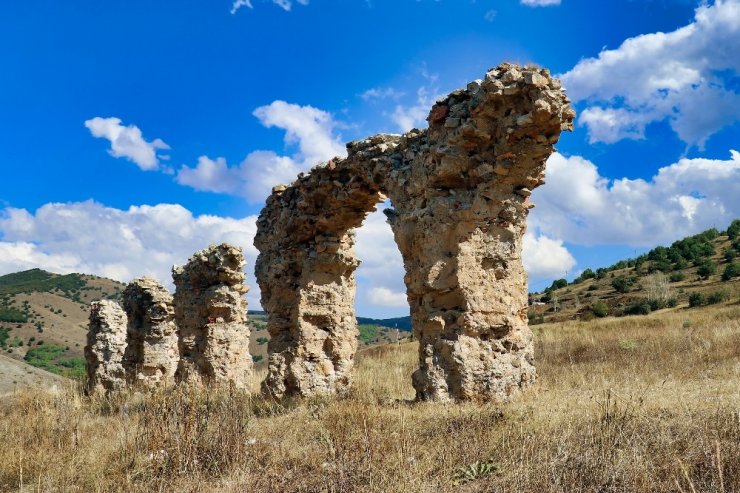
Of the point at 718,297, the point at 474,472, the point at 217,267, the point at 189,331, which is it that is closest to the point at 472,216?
the point at 474,472

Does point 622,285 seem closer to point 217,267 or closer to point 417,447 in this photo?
point 217,267

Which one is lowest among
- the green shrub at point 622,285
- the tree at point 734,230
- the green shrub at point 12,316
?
the green shrub at point 622,285

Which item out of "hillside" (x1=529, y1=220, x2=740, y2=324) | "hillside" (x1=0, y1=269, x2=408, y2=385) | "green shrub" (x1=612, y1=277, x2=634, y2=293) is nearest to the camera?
"hillside" (x1=529, y1=220, x2=740, y2=324)

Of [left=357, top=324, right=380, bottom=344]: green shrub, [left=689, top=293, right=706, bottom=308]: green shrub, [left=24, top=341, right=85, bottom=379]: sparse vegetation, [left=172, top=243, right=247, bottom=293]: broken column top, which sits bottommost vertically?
[left=24, top=341, right=85, bottom=379]: sparse vegetation

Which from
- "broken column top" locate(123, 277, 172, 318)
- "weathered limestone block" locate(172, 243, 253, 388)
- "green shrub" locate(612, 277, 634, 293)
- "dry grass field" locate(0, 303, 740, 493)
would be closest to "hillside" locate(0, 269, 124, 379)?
"broken column top" locate(123, 277, 172, 318)

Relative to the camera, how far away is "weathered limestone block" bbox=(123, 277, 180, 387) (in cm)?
1581

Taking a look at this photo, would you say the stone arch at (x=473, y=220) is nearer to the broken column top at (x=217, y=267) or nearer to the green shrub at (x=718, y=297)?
the broken column top at (x=217, y=267)

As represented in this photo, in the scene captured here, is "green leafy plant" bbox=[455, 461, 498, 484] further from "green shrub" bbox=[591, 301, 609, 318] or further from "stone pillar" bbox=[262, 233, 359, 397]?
"green shrub" bbox=[591, 301, 609, 318]

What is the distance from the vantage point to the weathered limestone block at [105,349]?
16.9 metres

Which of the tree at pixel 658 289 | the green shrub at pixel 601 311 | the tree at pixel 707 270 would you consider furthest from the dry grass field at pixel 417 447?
the tree at pixel 707 270

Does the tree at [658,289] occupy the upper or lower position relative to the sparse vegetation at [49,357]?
upper

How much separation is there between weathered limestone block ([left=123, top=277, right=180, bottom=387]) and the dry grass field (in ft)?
27.9

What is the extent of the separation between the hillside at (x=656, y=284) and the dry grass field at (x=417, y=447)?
2252cm

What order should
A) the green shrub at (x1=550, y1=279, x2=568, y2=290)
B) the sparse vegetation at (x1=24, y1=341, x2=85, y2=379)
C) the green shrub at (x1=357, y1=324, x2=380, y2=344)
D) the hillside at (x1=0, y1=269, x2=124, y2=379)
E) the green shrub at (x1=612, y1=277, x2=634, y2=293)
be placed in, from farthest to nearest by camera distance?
the green shrub at (x1=357, y1=324, x2=380, y2=344), the hillside at (x1=0, y1=269, x2=124, y2=379), the sparse vegetation at (x1=24, y1=341, x2=85, y2=379), the green shrub at (x1=550, y1=279, x2=568, y2=290), the green shrub at (x1=612, y1=277, x2=634, y2=293)
